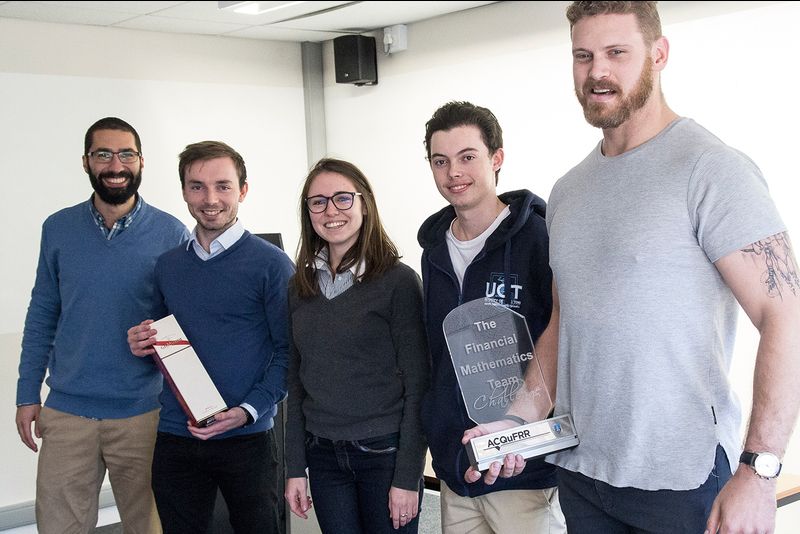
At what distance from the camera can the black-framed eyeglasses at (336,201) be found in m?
2.08

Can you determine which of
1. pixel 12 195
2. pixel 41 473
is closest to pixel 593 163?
pixel 41 473

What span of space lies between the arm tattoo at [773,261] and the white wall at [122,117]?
404 cm

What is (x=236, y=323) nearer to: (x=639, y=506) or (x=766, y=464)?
(x=639, y=506)

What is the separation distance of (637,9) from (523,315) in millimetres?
748

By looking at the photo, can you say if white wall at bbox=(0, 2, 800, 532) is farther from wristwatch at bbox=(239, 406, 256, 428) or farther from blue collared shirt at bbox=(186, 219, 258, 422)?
wristwatch at bbox=(239, 406, 256, 428)

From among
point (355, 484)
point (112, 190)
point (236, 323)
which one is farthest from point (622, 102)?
point (112, 190)

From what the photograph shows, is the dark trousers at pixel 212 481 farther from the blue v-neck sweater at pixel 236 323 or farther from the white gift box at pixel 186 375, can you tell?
the white gift box at pixel 186 375

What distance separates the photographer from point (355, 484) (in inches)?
79.5

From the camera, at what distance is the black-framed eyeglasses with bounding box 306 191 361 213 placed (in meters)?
2.08

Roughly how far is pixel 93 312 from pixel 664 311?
1.90m

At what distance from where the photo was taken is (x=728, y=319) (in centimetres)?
145

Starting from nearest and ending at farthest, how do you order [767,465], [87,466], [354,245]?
1. [767,465]
2. [354,245]
3. [87,466]

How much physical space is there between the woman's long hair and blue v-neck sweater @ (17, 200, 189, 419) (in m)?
0.64

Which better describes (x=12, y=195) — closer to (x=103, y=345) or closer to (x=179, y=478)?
(x=103, y=345)
